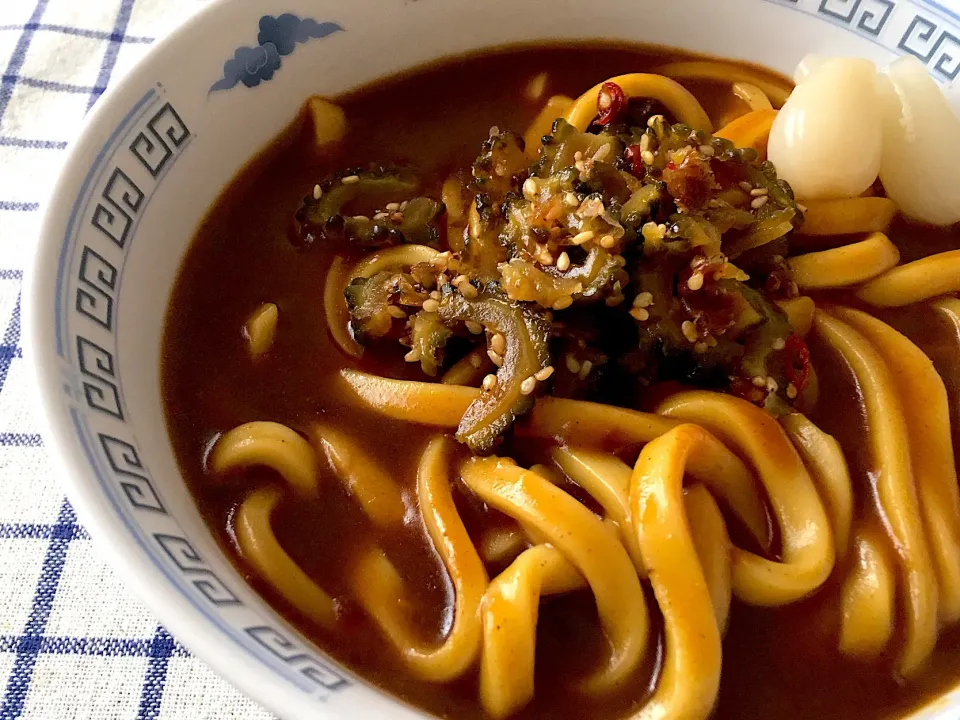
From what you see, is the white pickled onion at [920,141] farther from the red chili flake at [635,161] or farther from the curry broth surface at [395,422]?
the red chili flake at [635,161]

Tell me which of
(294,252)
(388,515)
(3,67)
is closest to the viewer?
(388,515)

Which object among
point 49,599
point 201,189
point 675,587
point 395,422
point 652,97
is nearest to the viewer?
point 675,587

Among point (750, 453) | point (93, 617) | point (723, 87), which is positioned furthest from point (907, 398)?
point (93, 617)

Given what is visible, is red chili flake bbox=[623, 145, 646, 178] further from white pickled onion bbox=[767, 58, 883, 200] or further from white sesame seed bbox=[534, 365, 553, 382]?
white sesame seed bbox=[534, 365, 553, 382]

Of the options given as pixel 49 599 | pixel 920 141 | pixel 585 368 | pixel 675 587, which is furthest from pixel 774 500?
pixel 49 599

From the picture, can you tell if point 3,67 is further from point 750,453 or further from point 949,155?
point 949,155

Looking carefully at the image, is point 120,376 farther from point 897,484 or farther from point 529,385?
point 897,484
